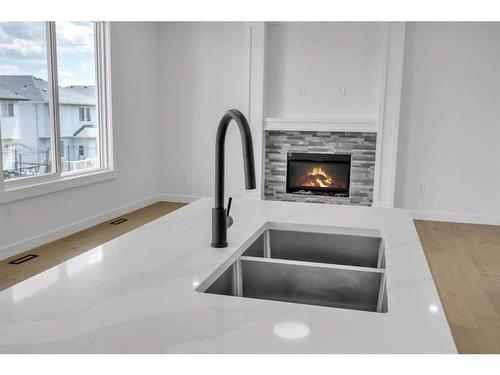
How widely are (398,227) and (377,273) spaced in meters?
0.49

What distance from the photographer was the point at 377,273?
46.9 inches

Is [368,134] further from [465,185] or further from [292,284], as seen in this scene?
[292,284]

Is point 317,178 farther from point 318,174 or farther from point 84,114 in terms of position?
point 84,114

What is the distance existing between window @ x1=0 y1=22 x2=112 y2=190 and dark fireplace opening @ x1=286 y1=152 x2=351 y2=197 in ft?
7.09

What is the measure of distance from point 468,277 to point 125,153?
369 centimetres

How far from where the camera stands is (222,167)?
127 centimetres

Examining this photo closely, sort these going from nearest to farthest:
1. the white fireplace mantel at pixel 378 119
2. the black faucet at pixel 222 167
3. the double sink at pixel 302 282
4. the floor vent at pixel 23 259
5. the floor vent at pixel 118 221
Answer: the black faucet at pixel 222 167 → the double sink at pixel 302 282 → the floor vent at pixel 23 259 → the floor vent at pixel 118 221 → the white fireplace mantel at pixel 378 119

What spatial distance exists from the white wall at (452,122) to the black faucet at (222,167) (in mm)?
4232

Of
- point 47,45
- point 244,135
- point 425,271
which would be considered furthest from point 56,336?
point 47,45

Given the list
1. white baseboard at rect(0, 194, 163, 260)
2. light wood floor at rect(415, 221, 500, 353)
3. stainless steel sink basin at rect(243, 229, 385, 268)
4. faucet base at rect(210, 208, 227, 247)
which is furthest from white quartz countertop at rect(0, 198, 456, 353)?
white baseboard at rect(0, 194, 163, 260)

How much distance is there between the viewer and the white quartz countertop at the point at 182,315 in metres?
0.77

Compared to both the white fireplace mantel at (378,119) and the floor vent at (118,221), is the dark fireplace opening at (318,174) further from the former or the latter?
the floor vent at (118,221)

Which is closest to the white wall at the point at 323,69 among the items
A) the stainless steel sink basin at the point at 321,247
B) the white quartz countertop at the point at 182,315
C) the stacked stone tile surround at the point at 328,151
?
the stacked stone tile surround at the point at 328,151

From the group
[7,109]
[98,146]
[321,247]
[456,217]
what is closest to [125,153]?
[98,146]
